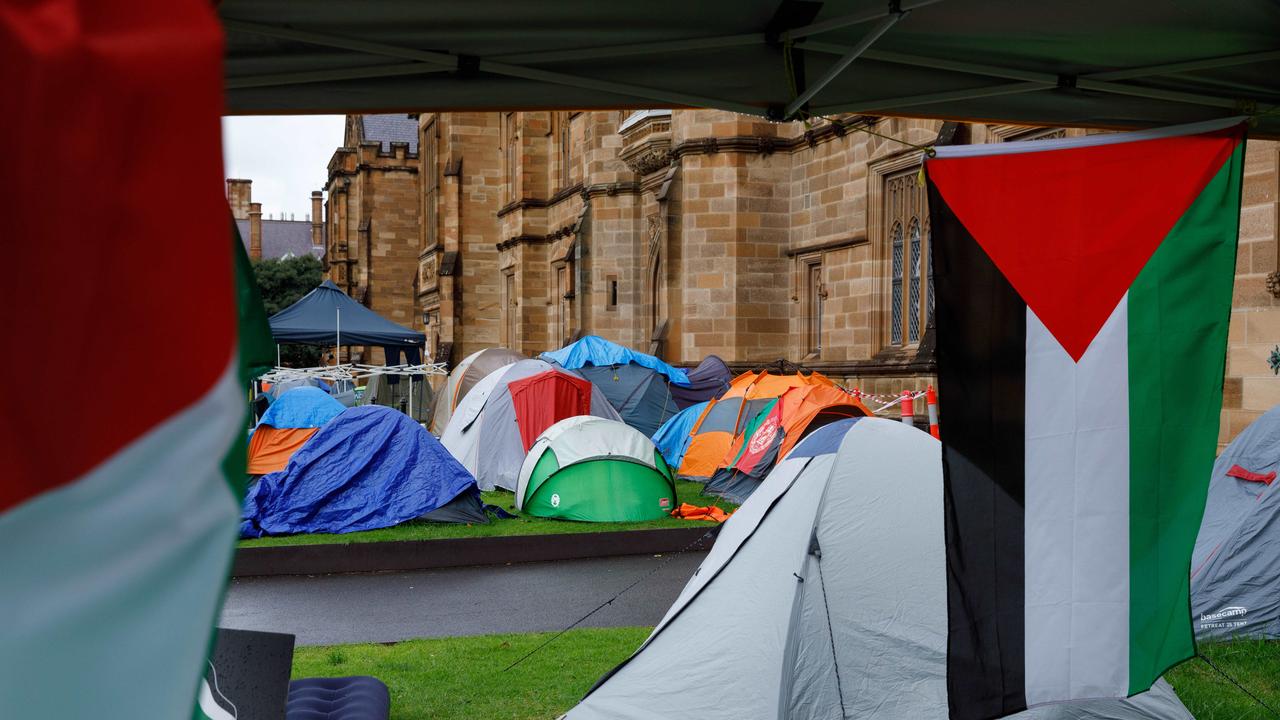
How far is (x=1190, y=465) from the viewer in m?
3.91

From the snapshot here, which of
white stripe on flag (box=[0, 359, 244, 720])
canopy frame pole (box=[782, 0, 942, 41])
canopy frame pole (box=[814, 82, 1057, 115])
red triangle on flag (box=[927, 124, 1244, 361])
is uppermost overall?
canopy frame pole (box=[782, 0, 942, 41])

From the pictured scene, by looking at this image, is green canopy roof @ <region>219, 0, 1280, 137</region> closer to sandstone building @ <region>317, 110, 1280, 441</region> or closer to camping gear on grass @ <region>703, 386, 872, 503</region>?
sandstone building @ <region>317, 110, 1280, 441</region>

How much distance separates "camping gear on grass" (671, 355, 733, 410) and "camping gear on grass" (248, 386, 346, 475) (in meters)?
6.71

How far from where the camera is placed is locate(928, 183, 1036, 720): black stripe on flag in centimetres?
382

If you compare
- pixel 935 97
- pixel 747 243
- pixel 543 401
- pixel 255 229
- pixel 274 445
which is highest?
pixel 255 229

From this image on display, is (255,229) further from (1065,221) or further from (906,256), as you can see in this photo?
(1065,221)

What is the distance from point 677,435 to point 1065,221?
15.2 m

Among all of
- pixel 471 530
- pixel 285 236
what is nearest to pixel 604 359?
pixel 471 530

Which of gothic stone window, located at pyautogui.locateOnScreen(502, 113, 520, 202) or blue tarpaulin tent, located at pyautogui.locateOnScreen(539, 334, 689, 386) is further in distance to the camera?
gothic stone window, located at pyautogui.locateOnScreen(502, 113, 520, 202)

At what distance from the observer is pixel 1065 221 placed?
3842 mm

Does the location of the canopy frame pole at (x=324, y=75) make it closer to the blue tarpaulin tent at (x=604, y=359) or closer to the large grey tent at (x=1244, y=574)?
the large grey tent at (x=1244, y=574)

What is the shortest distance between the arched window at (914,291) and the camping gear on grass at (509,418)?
5555 millimetres

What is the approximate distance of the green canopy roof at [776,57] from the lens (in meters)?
3.90

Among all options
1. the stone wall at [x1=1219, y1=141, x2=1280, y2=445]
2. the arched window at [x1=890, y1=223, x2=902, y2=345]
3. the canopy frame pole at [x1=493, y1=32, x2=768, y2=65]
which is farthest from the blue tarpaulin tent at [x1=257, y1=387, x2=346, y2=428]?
the canopy frame pole at [x1=493, y1=32, x2=768, y2=65]
